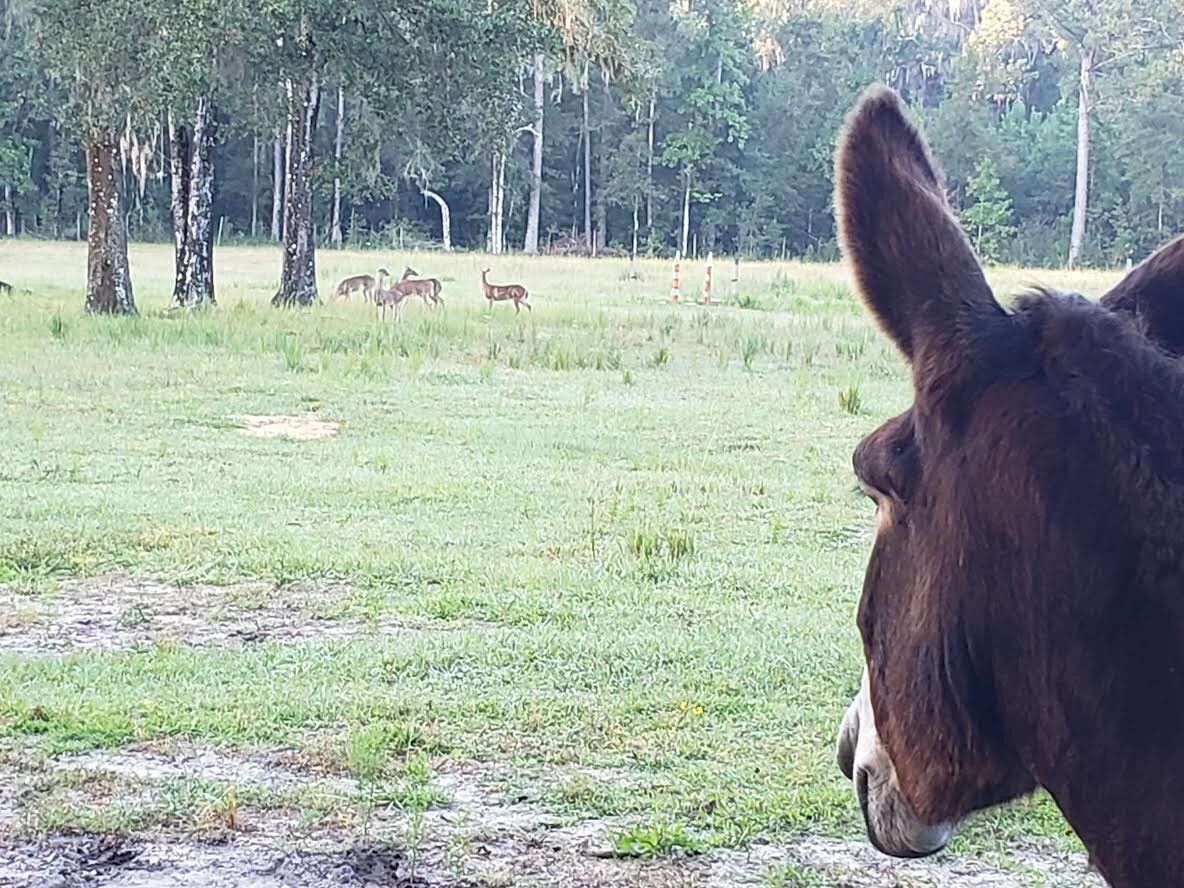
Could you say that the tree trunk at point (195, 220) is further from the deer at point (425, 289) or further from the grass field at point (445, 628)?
the grass field at point (445, 628)

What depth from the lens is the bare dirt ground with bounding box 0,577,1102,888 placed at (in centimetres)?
368

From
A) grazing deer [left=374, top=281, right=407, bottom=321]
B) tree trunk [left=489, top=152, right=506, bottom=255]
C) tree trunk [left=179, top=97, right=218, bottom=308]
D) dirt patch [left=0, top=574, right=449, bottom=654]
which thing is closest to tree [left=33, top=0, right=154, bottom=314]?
tree trunk [left=179, top=97, right=218, bottom=308]

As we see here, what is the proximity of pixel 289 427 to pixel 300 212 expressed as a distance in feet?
34.8

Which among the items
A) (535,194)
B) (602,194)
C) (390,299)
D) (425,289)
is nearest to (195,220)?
(390,299)

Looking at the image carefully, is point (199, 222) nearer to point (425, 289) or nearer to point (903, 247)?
point (425, 289)

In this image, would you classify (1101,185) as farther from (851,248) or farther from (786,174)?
(851,248)

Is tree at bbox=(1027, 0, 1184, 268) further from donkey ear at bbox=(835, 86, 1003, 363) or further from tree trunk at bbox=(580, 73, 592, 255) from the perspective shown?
donkey ear at bbox=(835, 86, 1003, 363)

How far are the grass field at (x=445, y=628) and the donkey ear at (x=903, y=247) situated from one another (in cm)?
16

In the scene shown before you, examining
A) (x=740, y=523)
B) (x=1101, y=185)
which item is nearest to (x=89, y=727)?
(x=740, y=523)

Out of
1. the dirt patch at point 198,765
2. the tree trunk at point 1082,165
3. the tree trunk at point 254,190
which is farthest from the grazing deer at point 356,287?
the tree trunk at point 254,190

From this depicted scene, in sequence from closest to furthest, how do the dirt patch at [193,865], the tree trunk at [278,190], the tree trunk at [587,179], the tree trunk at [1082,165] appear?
1. the dirt patch at [193,865]
2. the tree trunk at [1082,165]
3. the tree trunk at [278,190]
4. the tree trunk at [587,179]

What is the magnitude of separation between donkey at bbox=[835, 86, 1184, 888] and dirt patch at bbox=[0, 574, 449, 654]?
4397 mm

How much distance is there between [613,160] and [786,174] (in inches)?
285

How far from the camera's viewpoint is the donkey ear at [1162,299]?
1838mm
